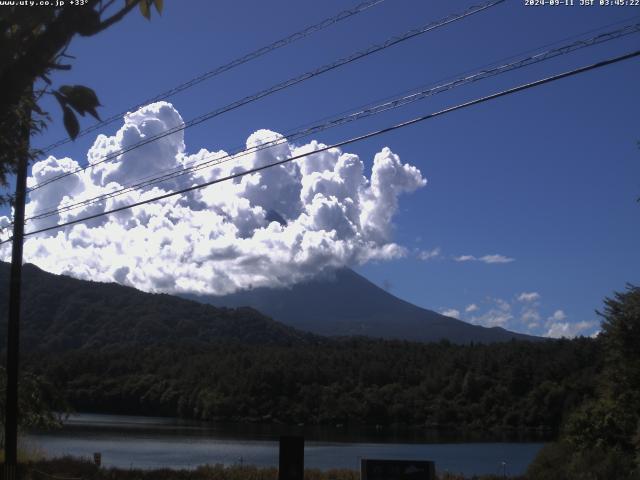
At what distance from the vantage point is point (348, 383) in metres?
99.9

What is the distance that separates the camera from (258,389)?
100 meters

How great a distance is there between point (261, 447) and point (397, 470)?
152 feet

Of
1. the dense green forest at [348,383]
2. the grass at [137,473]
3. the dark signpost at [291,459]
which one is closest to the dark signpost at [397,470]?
the dark signpost at [291,459]

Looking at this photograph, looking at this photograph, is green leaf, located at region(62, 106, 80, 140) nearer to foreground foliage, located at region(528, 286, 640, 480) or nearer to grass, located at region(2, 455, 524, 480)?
grass, located at region(2, 455, 524, 480)

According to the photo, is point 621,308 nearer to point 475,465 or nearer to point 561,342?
point 475,465

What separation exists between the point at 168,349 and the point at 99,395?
24.7 m

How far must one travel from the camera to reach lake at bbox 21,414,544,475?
44.2m

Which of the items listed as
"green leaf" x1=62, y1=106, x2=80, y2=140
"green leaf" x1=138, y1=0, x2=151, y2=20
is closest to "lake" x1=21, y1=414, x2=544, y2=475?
"green leaf" x1=62, y1=106, x2=80, y2=140

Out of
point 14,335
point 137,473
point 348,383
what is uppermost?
point 14,335

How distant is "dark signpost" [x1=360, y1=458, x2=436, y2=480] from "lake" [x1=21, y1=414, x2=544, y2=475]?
1884cm

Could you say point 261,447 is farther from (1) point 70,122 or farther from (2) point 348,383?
(1) point 70,122

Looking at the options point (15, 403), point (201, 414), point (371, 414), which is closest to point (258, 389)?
point (201, 414)

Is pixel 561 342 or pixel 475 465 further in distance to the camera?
pixel 561 342

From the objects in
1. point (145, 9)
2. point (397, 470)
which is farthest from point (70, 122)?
point (397, 470)
